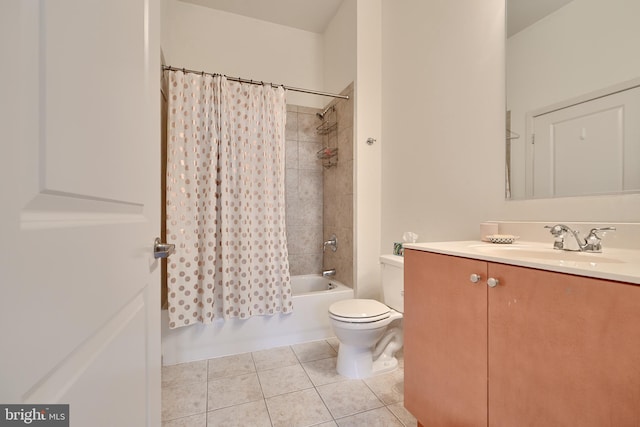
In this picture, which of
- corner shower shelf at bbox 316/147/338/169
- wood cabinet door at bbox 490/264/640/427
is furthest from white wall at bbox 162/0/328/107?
wood cabinet door at bbox 490/264/640/427

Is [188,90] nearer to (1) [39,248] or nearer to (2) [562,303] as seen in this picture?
(1) [39,248]

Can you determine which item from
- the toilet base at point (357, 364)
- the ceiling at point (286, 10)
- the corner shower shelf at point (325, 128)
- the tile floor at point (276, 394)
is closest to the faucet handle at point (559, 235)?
the tile floor at point (276, 394)

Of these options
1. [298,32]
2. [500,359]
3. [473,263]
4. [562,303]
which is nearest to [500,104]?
[473,263]

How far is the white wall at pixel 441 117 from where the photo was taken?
136cm

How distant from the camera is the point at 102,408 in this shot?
438mm

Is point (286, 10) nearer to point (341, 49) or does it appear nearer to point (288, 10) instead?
point (288, 10)

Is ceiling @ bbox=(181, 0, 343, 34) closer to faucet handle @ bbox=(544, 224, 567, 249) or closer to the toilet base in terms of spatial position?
faucet handle @ bbox=(544, 224, 567, 249)

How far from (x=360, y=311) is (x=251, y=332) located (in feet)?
2.95

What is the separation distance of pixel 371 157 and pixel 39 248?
7.03 ft

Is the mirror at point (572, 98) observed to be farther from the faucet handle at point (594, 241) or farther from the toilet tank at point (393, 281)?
the toilet tank at point (393, 281)

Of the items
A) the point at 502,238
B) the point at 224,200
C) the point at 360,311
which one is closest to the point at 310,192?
the point at 224,200

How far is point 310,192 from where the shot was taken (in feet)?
Result: 9.18

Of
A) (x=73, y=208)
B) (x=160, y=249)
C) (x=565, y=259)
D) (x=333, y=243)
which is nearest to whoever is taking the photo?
(x=73, y=208)

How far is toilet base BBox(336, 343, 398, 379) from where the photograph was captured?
62.6 inches
